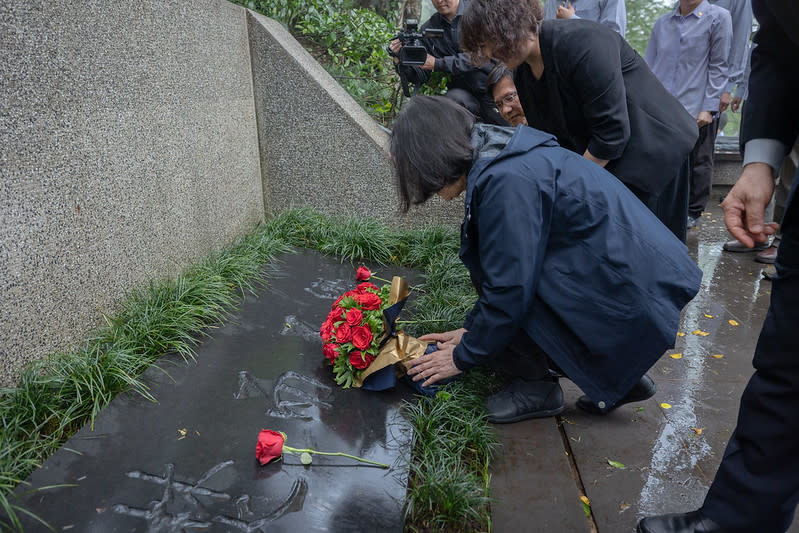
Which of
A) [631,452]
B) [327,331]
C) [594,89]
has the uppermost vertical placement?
[594,89]

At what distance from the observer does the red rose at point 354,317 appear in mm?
2373

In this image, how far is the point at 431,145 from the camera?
80.0 inches

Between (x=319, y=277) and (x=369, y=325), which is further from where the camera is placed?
(x=319, y=277)

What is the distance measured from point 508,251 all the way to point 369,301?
82 centimetres

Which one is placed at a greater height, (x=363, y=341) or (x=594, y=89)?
(x=594, y=89)

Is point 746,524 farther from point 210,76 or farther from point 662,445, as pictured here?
point 210,76

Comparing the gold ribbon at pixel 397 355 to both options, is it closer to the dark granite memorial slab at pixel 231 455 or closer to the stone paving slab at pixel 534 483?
the dark granite memorial slab at pixel 231 455

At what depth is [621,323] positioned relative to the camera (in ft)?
6.60

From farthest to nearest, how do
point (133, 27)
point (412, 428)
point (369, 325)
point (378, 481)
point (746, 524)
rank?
1. point (133, 27)
2. point (369, 325)
3. point (412, 428)
4. point (378, 481)
5. point (746, 524)

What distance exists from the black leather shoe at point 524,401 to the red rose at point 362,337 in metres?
0.60

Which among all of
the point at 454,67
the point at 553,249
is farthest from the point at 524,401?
the point at 454,67

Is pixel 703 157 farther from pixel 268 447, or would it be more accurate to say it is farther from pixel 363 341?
pixel 268 447

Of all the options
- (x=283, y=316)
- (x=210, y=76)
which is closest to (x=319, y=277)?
(x=283, y=316)

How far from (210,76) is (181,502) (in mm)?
2834
